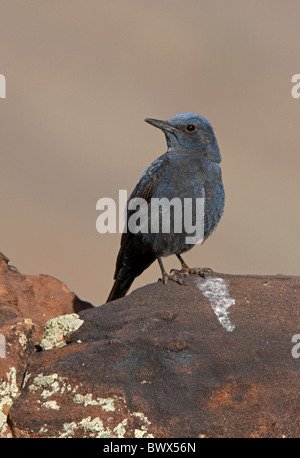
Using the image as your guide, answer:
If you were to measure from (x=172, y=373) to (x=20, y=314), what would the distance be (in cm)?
152

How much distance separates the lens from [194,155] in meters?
7.07

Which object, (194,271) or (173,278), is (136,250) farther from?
(173,278)

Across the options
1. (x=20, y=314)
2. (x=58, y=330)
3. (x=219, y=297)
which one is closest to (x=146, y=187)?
Result: (x=219, y=297)

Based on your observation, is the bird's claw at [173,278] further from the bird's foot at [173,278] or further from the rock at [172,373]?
the rock at [172,373]

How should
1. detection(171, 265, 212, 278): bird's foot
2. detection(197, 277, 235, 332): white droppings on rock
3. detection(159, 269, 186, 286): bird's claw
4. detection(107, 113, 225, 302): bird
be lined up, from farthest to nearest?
1. detection(107, 113, 225, 302): bird
2. detection(171, 265, 212, 278): bird's foot
3. detection(159, 269, 186, 286): bird's claw
4. detection(197, 277, 235, 332): white droppings on rock

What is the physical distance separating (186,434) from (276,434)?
58 cm

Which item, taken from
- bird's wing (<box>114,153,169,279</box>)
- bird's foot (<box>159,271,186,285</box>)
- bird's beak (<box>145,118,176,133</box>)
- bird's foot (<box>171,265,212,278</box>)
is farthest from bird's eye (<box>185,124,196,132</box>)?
bird's foot (<box>159,271,186,285</box>)

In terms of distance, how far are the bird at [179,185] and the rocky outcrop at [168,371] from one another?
1046mm

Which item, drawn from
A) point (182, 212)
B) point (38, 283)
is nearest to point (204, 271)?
point (182, 212)

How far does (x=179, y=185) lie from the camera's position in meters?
6.79

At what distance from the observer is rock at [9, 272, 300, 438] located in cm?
439

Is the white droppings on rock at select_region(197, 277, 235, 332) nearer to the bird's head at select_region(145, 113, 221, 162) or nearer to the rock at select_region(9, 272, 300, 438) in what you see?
the rock at select_region(9, 272, 300, 438)

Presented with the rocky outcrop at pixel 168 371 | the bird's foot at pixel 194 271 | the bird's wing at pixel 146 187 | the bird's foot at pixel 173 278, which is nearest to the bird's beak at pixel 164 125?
the bird's wing at pixel 146 187

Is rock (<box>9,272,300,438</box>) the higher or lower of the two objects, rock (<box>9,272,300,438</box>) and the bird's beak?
the lower
